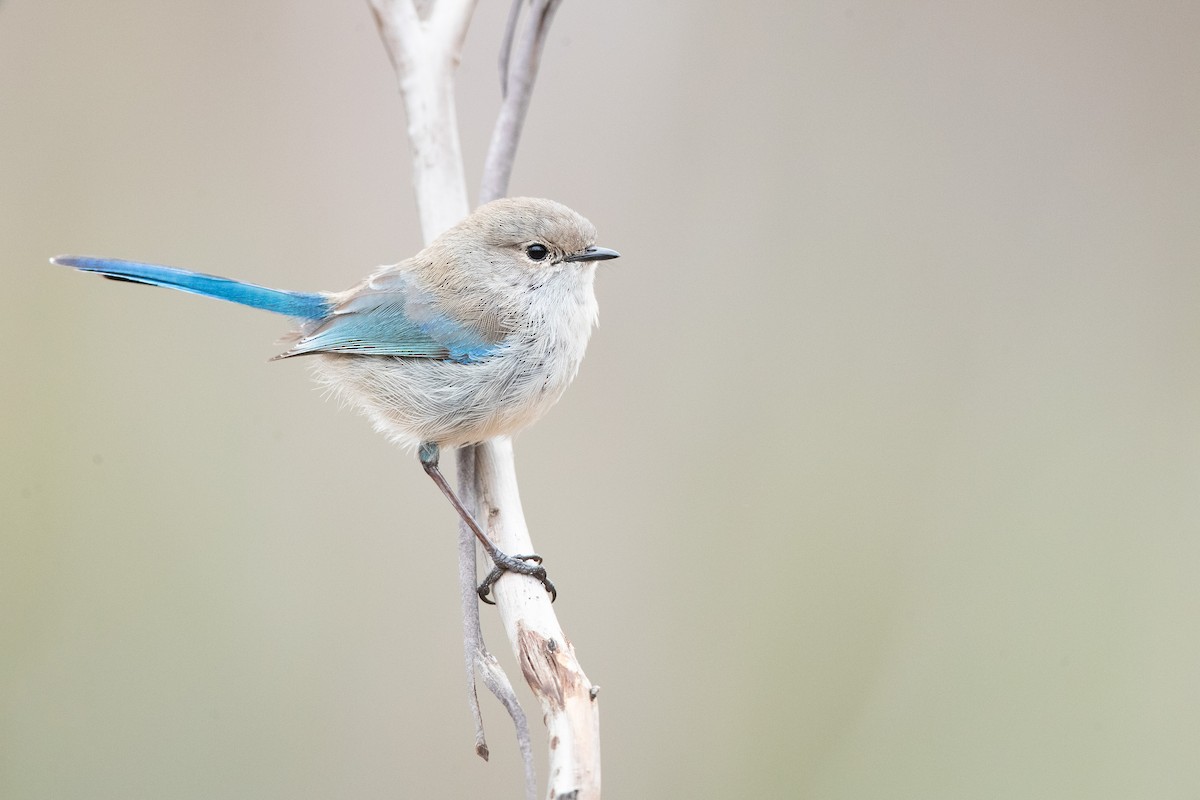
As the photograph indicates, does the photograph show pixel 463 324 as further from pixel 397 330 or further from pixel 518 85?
pixel 518 85

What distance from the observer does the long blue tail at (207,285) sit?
2.27 metres

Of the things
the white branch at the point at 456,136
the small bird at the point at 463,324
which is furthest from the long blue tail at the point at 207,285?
the white branch at the point at 456,136

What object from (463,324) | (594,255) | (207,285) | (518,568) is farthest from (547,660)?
(207,285)

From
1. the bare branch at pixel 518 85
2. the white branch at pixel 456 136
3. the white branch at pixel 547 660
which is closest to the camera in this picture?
the white branch at pixel 547 660

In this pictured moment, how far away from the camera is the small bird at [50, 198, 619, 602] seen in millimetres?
2432

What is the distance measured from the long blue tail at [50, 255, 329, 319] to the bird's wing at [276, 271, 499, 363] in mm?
80

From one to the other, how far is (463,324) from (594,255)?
0.36 metres

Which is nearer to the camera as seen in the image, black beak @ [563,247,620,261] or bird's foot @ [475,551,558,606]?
bird's foot @ [475,551,558,606]

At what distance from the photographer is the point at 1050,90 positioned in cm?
370

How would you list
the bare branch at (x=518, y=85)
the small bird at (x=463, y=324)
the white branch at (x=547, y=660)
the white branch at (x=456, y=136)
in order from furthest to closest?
the bare branch at (x=518, y=85) → the small bird at (x=463, y=324) → the white branch at (x=456, y=136) → the white branch at (x=547, y=660)

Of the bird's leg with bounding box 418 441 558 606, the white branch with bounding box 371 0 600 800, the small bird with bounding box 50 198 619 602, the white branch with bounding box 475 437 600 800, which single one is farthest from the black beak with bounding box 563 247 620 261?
the bird's leg with bounding box 418 441 558 606

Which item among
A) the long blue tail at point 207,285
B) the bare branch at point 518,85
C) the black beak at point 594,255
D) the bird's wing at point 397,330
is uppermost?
the bare branch at point 518,85

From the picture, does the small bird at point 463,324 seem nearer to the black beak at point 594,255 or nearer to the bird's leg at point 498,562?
the black beak at point 594,255

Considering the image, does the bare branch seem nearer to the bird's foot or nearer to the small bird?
the small bird
